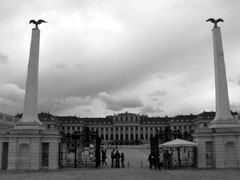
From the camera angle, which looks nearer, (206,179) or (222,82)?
(206,179)

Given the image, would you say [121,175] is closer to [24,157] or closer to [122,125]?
[24,157]

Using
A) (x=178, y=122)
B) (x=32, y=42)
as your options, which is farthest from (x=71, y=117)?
(x=32, y=42)

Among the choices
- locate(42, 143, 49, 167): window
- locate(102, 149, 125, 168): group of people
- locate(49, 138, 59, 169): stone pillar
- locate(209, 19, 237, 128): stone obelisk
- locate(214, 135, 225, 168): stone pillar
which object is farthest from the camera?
locate(102, 149, 125, 168): group of people

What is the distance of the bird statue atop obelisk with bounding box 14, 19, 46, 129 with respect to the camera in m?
27.6

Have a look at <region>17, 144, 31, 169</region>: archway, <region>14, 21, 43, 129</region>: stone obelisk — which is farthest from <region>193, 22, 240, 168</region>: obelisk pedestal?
<region>17, 144, 31, 169</region>: archway

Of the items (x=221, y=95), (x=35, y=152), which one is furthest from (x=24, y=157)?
(x=221, y=95)

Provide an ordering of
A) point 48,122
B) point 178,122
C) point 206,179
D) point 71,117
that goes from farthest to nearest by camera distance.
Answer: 1. point 71,117
2. point 178,122
3. point 48,122
4. point 206,179

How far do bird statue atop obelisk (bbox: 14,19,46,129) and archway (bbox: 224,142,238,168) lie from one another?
1664 centimetres

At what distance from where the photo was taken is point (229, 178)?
786 inches

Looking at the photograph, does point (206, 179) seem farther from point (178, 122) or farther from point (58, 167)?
point (178, 122)

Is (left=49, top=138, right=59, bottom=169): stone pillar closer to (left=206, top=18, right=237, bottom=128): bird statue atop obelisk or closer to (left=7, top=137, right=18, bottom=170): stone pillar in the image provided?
(left=7, top=137, right=18, bottom=170): stone pillar

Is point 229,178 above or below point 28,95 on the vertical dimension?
below

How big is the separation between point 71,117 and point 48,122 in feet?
103

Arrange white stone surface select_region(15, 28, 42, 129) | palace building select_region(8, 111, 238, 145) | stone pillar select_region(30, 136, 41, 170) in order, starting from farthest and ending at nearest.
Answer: palace building select_region(8, 111, 238, 145) < white stone surface select_region(15, 28, 42, 129) < stone pillar select_region(30, 136, 41, 170)
